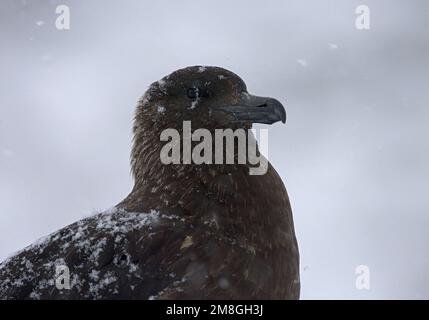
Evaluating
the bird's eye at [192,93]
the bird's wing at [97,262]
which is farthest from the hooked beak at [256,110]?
the bird's wing at [97,262]

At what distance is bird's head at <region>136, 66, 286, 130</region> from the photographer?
20.2ft

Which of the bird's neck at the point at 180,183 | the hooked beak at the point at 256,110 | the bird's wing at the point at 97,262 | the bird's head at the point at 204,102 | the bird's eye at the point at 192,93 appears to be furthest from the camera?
the bird's eye at the point at 192,93

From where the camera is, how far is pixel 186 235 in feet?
18.0

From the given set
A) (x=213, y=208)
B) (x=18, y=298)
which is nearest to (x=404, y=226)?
(x=213, y=208)

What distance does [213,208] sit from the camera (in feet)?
18.7

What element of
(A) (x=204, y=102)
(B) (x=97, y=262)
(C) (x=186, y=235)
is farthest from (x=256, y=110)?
(B) (x=97, y=262)

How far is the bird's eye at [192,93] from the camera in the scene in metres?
6.28

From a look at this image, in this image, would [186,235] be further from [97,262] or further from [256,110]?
[256,110]

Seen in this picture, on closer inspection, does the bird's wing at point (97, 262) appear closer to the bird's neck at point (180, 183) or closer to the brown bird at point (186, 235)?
the brown bird at point (186, 235)

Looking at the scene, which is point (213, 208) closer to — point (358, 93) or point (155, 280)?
point (155, 280)

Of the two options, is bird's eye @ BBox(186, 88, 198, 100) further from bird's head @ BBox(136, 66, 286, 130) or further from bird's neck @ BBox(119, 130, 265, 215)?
bird's neck @ BBox(119, 130, 265, 215)

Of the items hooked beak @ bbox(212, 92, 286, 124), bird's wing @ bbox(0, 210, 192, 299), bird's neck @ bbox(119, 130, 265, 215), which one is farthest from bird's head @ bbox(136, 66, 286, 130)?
bird's wing @ bbox(0, 210, 192, 299)
